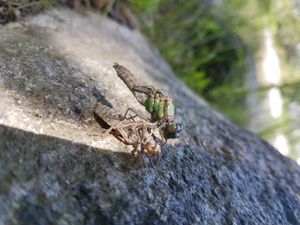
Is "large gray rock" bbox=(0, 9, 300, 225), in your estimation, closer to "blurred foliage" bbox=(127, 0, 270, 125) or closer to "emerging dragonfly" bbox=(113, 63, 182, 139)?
"emerging dragonfly" bbox=(113, 63, 182, 139)

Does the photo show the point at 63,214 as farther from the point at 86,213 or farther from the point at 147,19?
the point at 147,19

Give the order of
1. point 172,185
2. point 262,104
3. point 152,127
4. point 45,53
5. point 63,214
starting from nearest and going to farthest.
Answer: point 63,214
point 172,185
point 152,127
point 45,53
point 262,104

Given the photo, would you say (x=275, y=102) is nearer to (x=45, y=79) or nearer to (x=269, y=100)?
(x=269, y=100)

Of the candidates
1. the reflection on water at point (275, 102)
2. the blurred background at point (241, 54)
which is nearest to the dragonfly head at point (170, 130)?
the blurred background at point (241, 54)

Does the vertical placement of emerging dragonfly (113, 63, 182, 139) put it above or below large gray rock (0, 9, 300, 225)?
above

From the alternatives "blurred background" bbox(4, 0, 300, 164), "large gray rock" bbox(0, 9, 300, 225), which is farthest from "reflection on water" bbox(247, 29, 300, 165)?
"large gray rock" bbox(0, 9, 300, 225)

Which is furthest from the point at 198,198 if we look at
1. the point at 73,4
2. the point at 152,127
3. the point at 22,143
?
the point at 73,4

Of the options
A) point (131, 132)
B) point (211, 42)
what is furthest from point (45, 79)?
point (211, 42)

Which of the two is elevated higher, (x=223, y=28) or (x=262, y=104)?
(x=223, y=28)

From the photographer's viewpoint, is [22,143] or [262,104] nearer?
[22,143]
